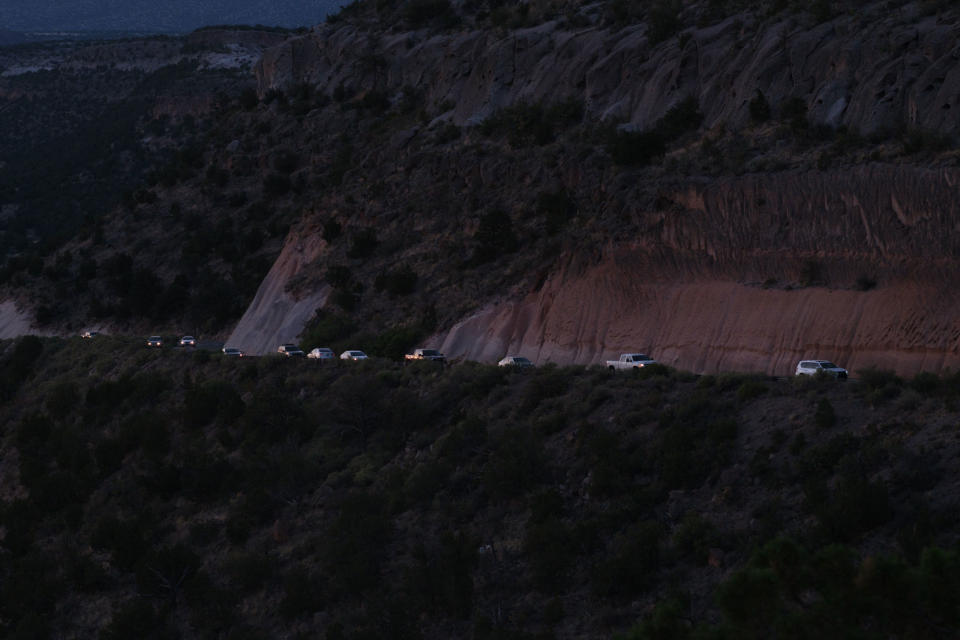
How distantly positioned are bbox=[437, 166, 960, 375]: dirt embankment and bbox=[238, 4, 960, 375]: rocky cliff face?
0.06 metres

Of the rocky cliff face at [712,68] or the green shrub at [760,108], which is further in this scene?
the green shrub at [760,108]

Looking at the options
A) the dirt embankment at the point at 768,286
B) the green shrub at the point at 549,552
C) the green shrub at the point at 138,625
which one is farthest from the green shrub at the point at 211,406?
the green shrub at the point at 549,552

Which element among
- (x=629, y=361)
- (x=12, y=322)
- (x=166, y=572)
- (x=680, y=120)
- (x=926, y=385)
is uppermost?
(x=926, y=385)

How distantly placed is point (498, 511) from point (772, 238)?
19703 millimetres

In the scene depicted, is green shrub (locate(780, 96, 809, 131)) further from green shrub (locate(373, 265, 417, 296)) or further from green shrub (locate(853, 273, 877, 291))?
green shrub (locate(373, 265, 417, 296))

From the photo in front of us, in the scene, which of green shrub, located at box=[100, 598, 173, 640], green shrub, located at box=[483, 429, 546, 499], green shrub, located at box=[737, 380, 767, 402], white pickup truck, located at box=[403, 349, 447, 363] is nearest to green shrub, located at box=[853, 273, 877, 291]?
green shrub, located at box=[737, 380, 767, 402]

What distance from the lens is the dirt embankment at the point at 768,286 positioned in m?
44.4

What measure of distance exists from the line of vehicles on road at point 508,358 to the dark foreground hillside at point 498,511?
8.74ft

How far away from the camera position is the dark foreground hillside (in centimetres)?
2606

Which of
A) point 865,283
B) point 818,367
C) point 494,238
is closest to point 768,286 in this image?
point 865,283

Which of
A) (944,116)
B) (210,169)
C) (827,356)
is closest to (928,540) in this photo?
(827,356)

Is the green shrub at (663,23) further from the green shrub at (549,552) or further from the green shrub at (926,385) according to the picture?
the green shrub at (549,552)

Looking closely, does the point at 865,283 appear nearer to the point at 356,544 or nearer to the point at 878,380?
the point at 878,380

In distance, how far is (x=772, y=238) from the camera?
166 feet
